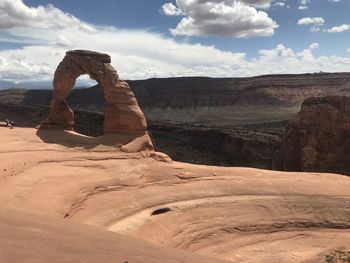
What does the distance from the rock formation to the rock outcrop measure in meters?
13.9

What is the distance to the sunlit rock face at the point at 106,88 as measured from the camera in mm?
20859

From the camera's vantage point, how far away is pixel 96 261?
22.1 feet

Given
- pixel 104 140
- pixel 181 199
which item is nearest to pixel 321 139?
pixel 104 140

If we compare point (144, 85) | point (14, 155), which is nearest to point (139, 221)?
point (14, 155)

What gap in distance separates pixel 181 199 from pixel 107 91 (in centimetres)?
735

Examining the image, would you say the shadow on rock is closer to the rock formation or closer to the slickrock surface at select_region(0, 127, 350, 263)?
the slickrock surface at select_region(0, 127, 350, 263)

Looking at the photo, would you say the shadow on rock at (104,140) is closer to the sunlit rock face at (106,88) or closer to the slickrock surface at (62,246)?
the sunlit rock face at (106,88)

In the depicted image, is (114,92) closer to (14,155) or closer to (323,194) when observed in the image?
(14,155)

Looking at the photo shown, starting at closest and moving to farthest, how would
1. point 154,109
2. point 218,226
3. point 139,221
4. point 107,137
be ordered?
point 139,221
point 218,226
point 107,137
point 154,109

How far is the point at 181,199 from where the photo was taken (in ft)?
53.3

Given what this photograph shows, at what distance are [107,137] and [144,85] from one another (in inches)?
4656

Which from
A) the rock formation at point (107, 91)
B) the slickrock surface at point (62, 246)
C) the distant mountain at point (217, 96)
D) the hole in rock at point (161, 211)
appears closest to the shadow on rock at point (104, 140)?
the rock formation at point (107, 91)

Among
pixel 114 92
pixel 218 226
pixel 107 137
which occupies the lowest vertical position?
pixel 218 226

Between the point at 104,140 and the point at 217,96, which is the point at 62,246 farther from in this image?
the point at 217,96
